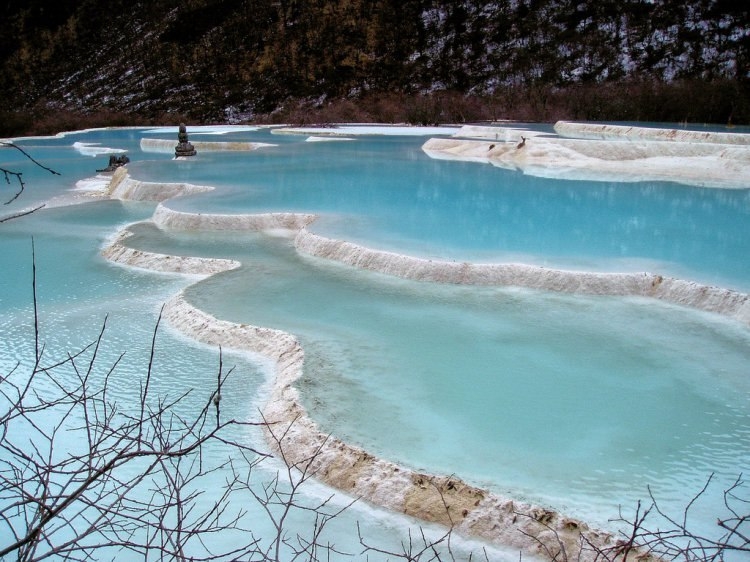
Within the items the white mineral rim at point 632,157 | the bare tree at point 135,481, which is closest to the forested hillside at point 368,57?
the white mineral rim at point 632,157

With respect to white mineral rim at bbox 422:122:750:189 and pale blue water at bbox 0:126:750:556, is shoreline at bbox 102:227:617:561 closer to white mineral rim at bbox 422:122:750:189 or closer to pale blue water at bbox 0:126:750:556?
pale blue water at bbox 0:126:750:556

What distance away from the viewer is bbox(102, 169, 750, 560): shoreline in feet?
10.8

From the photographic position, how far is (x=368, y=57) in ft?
101

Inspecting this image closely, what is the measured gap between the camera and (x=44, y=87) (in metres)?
34.8

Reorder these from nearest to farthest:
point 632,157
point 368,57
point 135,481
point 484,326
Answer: point 135,481
point 484,326
point 632,157
point 368,57

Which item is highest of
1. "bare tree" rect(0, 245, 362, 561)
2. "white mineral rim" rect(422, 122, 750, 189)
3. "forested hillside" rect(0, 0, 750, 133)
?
"forested hillside" rect(0, 0, 750, 133)

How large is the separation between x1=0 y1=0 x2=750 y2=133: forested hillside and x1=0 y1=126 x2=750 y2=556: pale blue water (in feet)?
39.0

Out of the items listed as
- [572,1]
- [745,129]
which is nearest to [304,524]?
[745,129]

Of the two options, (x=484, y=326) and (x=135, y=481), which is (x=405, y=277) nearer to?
(x=484, y=326)

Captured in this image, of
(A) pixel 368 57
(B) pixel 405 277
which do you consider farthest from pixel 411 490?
(A) pixel 368 57

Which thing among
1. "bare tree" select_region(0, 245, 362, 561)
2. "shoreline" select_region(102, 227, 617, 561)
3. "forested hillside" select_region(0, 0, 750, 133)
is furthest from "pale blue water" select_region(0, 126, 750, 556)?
"forested hillside" select_region(0, 0, 750, 133)

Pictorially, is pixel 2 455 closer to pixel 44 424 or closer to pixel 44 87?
pixel 44 424

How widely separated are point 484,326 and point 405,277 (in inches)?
51.9

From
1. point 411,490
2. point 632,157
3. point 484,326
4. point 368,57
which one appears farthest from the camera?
point 368,57
